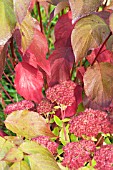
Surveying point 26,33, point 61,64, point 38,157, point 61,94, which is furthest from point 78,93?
point 38,157

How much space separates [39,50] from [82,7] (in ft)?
0.82

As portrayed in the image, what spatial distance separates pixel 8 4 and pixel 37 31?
24 cm

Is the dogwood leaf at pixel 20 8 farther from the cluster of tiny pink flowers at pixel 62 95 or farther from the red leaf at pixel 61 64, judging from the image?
the red leaf at pixel 61 64

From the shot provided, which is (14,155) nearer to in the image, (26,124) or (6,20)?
(26,124)

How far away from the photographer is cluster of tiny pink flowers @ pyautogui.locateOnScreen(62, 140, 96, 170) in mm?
820

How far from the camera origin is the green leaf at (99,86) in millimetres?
1107

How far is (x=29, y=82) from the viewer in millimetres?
1166

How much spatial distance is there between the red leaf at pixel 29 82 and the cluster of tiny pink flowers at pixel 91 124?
0.26 m

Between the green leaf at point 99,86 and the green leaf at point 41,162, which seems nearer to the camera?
the green leaf at point 41,162

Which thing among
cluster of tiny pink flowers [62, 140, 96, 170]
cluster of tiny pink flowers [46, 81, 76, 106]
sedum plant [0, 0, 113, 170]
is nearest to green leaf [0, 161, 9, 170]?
sedum plant [0, 0, 113, 170]

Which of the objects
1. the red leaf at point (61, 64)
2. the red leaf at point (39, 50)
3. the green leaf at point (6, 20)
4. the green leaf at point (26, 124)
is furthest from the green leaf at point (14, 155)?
the red leaf at point (61, 64)

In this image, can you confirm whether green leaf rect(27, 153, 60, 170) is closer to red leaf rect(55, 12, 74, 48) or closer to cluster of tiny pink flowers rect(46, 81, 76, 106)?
cluster of tiny pink flowers rect(46, 81, 76, 106)

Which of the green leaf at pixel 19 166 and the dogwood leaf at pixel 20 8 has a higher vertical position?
the dogwood leaf at pixel 20 8

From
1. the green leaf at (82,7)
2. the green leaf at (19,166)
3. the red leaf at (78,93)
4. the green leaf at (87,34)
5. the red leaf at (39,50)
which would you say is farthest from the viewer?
the red leaf at (78,93)
